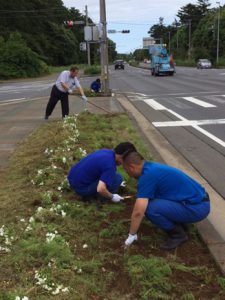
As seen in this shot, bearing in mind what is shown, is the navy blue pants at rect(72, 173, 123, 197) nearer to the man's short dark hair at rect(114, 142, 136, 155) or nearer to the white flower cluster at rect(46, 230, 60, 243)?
the man's short dark hair at rect(114, 142, 136, 155)

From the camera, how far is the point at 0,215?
18.2ft

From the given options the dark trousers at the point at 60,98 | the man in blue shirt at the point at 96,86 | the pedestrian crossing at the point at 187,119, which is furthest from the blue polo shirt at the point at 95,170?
the man in blue shirt at the point at 96,86

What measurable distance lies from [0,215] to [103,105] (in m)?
12.4

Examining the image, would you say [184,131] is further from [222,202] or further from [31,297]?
[31,297]

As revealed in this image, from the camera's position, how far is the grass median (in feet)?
12.8

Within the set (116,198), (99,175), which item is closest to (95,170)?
(99,175)

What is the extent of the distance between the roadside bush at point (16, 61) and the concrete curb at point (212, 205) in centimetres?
4296

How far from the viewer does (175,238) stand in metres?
4.76

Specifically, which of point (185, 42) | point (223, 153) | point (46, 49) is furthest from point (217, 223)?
point (185, 42)

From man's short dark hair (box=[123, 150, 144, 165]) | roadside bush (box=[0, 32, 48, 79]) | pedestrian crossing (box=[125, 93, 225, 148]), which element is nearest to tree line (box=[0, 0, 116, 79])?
roadside bush (box=[0, 32, 48, 79])

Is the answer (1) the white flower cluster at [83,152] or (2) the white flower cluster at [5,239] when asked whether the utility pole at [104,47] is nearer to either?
(1) the white flower cluster at [83,152]

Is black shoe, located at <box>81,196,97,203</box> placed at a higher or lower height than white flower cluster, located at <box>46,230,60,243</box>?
lower

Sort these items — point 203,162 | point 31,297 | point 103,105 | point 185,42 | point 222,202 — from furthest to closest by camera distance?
point 185,42
point 103,105
point 203,162
point 222,202
point 31,297

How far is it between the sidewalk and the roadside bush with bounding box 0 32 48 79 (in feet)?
110
